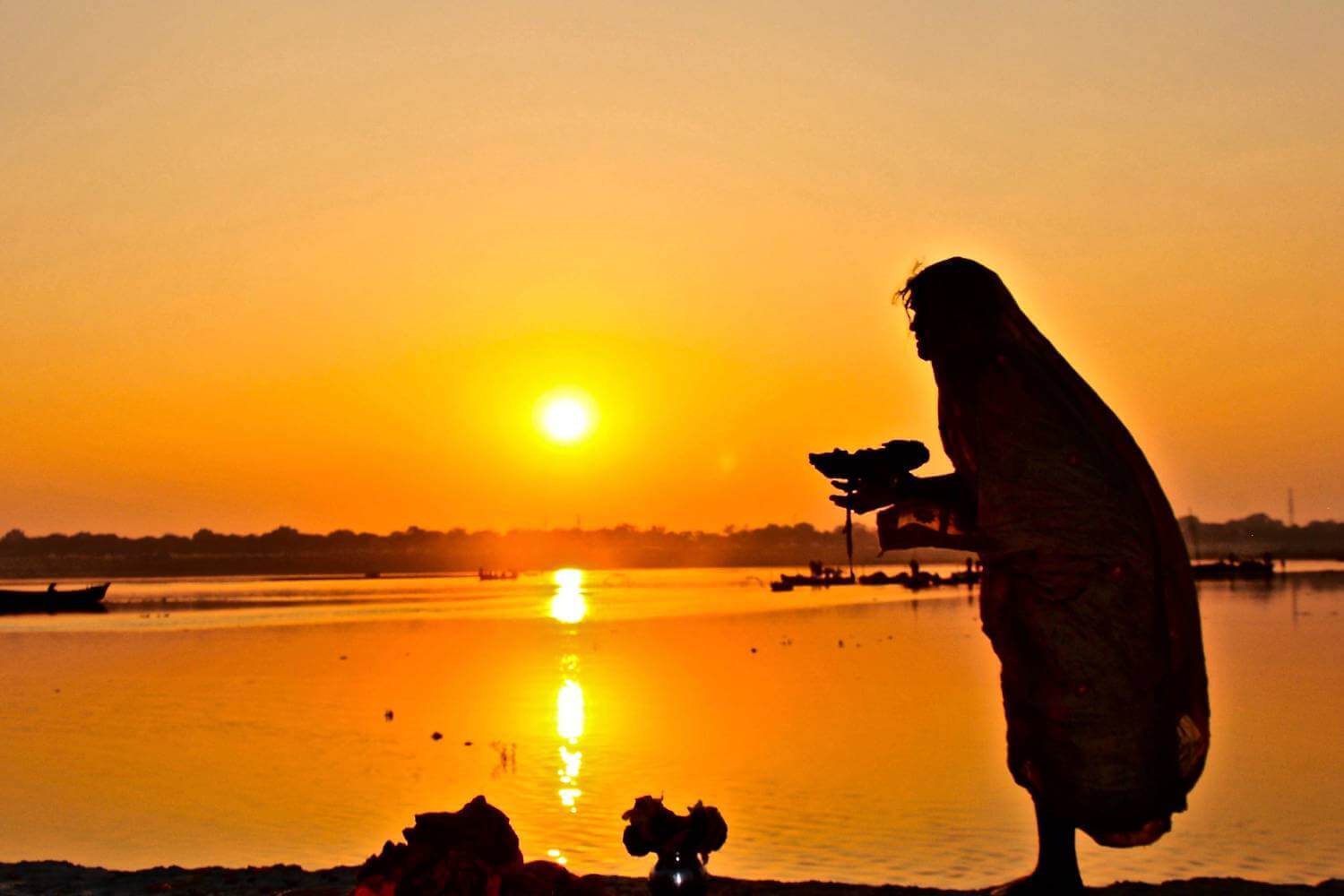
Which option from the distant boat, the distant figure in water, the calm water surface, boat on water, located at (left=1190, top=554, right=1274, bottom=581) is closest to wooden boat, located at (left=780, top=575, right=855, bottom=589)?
boat on water, located at (left=1190, top=554, right=1274, bottom=581)

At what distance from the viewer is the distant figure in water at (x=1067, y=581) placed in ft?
27.2

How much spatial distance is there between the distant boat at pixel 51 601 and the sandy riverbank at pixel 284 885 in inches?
3120

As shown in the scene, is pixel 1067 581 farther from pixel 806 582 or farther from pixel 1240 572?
pixel 806 582

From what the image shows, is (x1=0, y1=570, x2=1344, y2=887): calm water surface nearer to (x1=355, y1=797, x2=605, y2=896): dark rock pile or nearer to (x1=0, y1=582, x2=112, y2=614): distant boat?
(x1=355, y1=797, x2=605, y2=896): dark rock pile

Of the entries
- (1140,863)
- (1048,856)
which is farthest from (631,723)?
(1048,856)

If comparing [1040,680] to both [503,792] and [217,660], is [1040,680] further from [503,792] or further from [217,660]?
[217,660]

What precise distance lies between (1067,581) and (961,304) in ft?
5.45

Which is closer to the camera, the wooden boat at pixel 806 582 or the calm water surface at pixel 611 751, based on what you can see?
the calm water surface at pixel 611 751

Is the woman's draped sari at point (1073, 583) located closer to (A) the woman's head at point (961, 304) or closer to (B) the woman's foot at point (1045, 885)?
(A) the woman's head at point (961, 304)

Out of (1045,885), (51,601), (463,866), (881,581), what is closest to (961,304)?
(1045,885)

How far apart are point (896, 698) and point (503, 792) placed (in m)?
13.9

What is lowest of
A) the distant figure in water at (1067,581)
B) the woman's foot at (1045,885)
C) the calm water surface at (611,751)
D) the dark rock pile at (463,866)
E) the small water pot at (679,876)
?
the calm water surface at (611,751)

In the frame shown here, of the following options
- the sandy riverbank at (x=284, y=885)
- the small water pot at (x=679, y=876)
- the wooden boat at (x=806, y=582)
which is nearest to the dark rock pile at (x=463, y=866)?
the small water pot at (x=679, y=876)

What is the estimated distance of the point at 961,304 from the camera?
8617 mm
